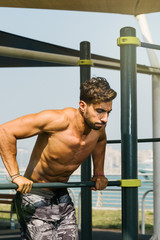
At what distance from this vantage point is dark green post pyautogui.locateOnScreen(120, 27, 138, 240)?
2.15 meters

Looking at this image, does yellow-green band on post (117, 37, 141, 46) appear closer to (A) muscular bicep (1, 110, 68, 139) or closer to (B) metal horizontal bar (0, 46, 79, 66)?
(A) muscular bicep (1, 110, 68, 139)

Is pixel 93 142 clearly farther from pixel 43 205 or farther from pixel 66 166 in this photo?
pixel 43 205

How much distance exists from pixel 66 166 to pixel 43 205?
260 mm

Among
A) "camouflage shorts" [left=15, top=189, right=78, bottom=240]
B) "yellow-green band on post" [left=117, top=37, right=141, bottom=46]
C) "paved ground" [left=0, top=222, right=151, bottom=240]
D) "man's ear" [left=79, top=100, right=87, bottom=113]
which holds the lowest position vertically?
"paved ground" [left=0, top=222, right=151, bottom=240]

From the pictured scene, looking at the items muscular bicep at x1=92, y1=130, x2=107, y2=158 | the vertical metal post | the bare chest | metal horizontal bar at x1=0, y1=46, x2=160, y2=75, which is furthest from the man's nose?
metal horizontal bar at x1=0, y1=46, x2=160, y2=75

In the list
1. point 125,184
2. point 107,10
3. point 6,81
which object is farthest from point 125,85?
point 6,81

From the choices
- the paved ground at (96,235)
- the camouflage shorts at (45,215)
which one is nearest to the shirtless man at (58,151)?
the camouflage shorts at (45,215)

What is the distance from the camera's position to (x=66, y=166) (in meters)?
2.25

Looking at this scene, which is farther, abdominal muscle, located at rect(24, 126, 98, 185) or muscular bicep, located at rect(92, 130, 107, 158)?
muscular bicep, located at rect(92, 130, 107, 158)

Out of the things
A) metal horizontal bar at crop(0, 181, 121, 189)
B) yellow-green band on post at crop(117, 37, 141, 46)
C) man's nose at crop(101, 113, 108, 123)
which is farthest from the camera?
yellow-green band on post at crop(117, 37, 141, 46)

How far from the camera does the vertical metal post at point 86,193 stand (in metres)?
2.86

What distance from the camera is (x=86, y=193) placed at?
116 inches

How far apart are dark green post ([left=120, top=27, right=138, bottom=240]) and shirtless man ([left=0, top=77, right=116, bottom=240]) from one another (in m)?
0.13

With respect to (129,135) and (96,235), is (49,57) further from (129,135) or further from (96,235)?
(96,235)
